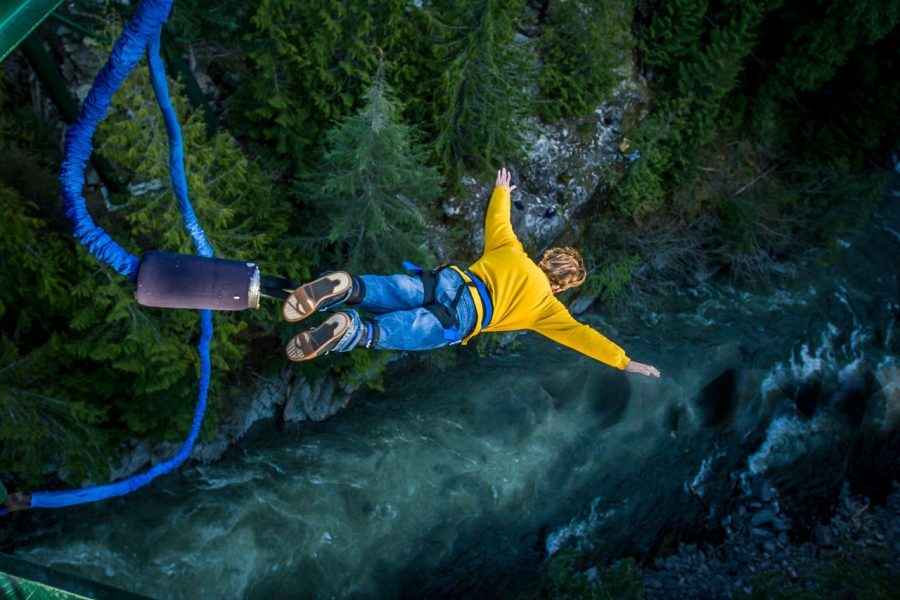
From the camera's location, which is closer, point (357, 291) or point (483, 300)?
point (357, 291)

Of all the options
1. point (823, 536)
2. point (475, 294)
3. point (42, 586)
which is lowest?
point (823, 536)

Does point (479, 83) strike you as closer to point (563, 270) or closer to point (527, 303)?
point (563, 270)

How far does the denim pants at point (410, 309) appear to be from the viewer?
464cm

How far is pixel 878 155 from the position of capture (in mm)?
12547

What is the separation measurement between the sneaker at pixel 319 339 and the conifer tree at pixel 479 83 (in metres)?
4.38

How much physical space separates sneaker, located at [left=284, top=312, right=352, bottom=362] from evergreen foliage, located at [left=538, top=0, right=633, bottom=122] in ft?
20.5

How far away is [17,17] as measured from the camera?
8.17ft

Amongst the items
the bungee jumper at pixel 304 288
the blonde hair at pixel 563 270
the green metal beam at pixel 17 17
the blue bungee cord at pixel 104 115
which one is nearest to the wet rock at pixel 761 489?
the bungee jumper at pixel 304 288

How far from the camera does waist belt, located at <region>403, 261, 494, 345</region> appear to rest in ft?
15.7

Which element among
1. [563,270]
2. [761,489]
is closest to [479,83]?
[563,270]

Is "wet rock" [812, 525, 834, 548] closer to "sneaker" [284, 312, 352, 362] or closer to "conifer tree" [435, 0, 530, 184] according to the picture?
"conifer tree" [435, 0, 530, 184]

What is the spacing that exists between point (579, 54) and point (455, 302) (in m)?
6.10

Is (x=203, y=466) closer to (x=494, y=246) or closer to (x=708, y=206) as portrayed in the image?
(x=494, y=246)

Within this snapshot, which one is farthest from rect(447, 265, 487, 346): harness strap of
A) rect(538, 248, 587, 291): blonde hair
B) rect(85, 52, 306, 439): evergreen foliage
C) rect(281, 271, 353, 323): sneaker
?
rect(85, 52, 306, 439): evergreen foliage
